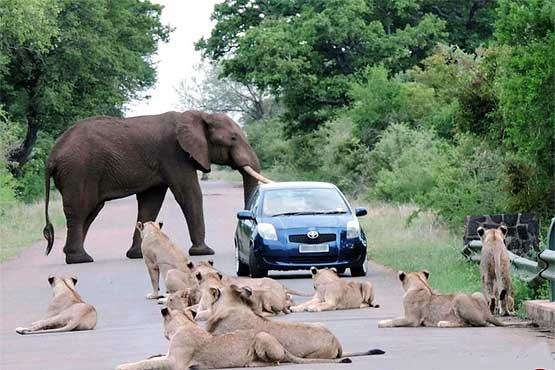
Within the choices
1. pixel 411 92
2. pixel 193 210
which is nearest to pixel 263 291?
pixel 193 210

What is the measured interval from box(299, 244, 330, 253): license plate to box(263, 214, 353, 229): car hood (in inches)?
14.2

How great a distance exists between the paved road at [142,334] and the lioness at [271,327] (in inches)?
9.8

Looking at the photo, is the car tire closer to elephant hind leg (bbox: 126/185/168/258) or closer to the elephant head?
the elephant head

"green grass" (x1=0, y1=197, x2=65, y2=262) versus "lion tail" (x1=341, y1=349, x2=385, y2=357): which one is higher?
"lion tail" (x1=341, y1=349, x2=385, y2=357)

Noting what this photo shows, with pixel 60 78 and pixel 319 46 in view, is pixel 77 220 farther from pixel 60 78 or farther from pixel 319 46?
pixel 319 46

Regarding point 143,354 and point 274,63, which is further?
point 274,63

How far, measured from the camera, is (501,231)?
Result: 17.5 meters

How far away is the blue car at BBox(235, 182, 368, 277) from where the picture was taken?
24.0m

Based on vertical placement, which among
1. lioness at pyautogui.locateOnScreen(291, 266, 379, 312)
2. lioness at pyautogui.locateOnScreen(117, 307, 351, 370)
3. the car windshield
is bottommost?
lioness at pyautogui.locateOnScreen(291, 266, 379, 312)

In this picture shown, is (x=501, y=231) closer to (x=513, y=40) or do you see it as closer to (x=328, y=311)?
(x=328, y=311)

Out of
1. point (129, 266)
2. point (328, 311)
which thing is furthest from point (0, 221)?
point (328, 311)

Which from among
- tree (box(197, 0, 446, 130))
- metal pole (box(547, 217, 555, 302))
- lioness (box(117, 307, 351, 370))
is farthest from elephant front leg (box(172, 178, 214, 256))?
tree (box(197, 0, 446, 130))

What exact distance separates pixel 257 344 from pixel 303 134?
53.2 meters

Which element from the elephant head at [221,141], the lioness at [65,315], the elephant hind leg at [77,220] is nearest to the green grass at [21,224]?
the elephant hind leg at [77,220]
